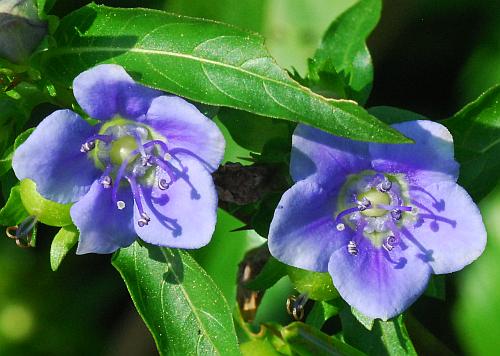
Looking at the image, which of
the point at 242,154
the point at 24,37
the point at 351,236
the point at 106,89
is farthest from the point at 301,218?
the point at 242,154

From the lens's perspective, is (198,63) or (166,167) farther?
(166,167)

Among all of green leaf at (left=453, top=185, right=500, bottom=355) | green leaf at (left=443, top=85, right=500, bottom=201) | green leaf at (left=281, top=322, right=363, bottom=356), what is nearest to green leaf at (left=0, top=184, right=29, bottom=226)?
green leaf at (left=281, top=322, right=363, bottom=356)

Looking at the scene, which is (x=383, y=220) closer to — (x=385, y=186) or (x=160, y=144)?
(x=385, y=186)

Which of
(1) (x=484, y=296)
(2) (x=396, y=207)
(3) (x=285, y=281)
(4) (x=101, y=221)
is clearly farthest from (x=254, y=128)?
(1) (x=484, y=296)

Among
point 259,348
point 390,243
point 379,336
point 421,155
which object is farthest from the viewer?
point 259,348

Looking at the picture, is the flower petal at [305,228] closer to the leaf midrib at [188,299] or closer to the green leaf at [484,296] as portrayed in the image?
the leaf midrib at [188,299]

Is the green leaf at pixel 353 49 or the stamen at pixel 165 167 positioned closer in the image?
the stamen at pixel 165 167

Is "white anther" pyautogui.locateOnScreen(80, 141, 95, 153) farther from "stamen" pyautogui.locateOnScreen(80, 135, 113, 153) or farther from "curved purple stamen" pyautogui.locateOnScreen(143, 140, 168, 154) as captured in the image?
"curved purple stamen" pyautogui.locateOnScreen(143, 140, 168, 154)

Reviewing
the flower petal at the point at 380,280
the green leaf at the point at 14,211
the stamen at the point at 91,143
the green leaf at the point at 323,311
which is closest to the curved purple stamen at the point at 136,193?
the stamen at the point at 91,143
